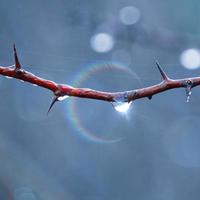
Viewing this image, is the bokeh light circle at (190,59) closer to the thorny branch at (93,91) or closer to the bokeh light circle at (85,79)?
the bokeh light circle at (85,79)

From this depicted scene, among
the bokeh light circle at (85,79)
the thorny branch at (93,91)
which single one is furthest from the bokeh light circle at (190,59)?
the thorny branch at (93,91)

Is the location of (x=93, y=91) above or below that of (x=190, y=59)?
below

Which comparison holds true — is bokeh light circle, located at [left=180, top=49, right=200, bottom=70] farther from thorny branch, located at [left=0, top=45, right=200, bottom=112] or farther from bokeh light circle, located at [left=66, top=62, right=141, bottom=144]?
thorny branch, located at [left=0, top=45, right=200, bottom=112]

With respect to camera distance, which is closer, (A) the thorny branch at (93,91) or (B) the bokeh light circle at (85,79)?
(A) the thorny branch at (93,91)

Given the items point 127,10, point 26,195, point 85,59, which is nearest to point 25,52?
point 85,59

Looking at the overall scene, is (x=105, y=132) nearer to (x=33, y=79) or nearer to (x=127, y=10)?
(x=127, y=10)

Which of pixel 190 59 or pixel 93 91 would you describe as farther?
pixel 190 59

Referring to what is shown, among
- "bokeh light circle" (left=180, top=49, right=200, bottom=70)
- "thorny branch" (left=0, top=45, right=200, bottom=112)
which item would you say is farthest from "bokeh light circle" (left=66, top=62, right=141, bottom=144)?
"thorny branch" (left=0, top=45, right=200, bottom=112)

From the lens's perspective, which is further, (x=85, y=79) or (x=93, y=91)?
(x=85, y=79)
